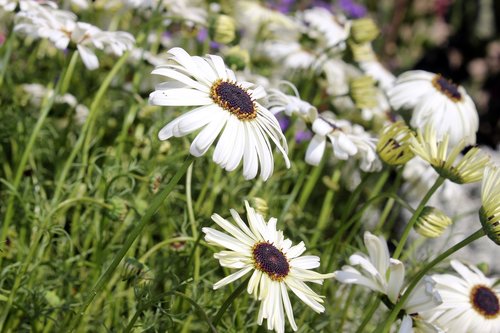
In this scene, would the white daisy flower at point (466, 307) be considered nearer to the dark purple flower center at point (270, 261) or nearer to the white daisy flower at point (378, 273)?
the white daisy flower at point (378, 273)

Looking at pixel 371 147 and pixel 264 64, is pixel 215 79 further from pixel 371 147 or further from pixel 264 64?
pixel 264 64

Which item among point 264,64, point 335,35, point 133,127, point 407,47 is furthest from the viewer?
point 407,47

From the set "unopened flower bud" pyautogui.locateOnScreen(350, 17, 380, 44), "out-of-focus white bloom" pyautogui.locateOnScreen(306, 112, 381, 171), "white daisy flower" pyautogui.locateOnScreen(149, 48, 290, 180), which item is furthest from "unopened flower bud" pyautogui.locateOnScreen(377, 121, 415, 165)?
"unopened flower bud" pyautogui.locateOnScreen(350, 17, 380, 44)

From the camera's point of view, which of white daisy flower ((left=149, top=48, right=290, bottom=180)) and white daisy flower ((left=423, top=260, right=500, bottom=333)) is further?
white daisy flower ((left=423, top=260, right=500, bottom=333))

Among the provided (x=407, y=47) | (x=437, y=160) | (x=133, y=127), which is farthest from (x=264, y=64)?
(x=407, y=47)

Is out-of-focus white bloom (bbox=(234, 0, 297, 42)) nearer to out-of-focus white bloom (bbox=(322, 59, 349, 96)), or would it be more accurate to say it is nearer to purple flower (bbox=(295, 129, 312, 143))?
out-of-focus white bloom (bbox=(322, 59, 349, 96))

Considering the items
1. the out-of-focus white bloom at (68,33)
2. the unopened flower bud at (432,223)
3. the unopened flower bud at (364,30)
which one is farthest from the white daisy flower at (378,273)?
the unopened flower bud at (364,30)
